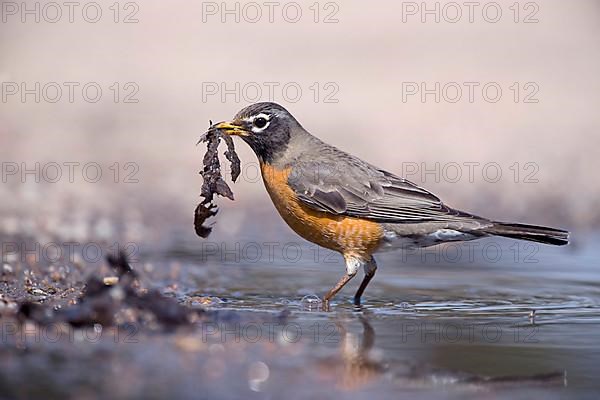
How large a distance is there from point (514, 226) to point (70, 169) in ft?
23.5

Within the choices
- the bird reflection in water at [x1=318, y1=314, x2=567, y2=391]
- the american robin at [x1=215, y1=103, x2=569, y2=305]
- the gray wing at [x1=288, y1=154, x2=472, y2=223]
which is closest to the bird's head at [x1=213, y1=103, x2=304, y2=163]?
the american robin at [x1=215, y1=103, x2=569, y2=305]

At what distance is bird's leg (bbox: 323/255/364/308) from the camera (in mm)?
8211

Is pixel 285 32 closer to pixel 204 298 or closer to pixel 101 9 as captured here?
pixel 101 9

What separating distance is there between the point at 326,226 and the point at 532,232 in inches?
59.6

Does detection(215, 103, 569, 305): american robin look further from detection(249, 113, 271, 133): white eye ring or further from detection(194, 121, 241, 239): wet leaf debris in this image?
detection(194, 121, 241, 239): wet leaf debris

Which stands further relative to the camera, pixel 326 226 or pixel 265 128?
pixel 265 128

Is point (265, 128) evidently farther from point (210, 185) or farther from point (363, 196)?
point (363, 196)

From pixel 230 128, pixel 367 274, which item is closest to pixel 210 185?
pixel 230 128

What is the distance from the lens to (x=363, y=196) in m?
8.55

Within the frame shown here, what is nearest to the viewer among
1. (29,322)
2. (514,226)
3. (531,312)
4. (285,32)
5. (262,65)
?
(29,322)

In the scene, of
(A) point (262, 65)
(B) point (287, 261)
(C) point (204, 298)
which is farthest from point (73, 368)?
(A) point (262, 65)

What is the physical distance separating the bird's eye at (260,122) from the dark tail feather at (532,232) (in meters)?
1.84

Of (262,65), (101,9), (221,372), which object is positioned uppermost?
(101,9)

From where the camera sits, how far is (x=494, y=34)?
66.3 feet
